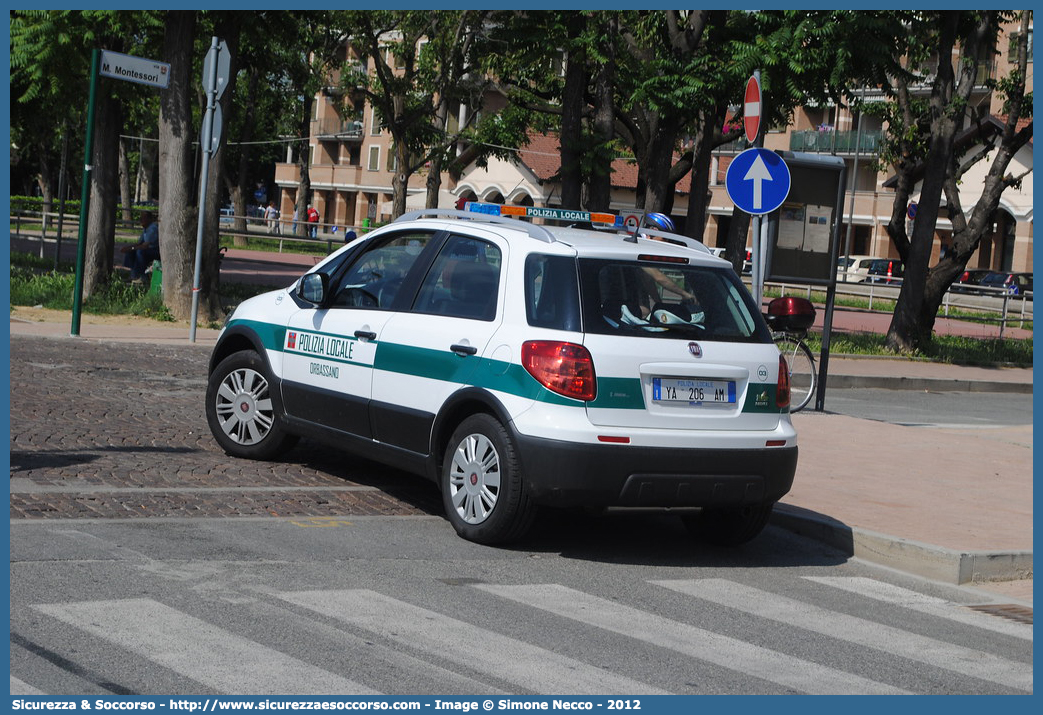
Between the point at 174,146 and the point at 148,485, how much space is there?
11529 mm

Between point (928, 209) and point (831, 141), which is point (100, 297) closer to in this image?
point (928, 209)

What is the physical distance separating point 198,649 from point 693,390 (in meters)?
3.12

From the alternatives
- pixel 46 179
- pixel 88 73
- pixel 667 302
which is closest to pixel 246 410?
pixel 667 302

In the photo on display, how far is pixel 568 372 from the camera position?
7289 millimetres

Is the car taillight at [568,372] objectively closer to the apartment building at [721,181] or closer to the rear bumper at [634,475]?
the rear bumper at [634,475]

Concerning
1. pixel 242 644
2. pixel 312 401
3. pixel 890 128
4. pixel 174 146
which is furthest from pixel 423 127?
pixel 242 644

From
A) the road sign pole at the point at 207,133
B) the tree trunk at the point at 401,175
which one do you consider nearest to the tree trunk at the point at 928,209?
the road sign pole at the point at 207,133

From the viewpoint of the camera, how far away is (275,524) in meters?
7.87

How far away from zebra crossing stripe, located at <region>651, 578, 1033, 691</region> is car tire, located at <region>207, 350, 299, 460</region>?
129 inches

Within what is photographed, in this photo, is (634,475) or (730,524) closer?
(634,475)

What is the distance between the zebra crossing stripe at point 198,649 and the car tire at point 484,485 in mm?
2010

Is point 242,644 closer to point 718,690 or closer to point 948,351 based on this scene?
point 718,690

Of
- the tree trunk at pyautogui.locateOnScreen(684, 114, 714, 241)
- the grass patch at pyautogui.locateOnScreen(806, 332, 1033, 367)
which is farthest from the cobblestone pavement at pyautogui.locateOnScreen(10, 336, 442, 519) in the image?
the tree trunk at pyautogui.locateOnScreen(684, 114, 714, 241)

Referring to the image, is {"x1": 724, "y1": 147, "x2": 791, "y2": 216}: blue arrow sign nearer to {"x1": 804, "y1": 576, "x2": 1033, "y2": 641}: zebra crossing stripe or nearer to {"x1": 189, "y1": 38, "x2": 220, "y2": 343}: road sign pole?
{"x1": 804, "y1": 576, "x2": 1033, "y2": 641}: zebra crossing stripe
